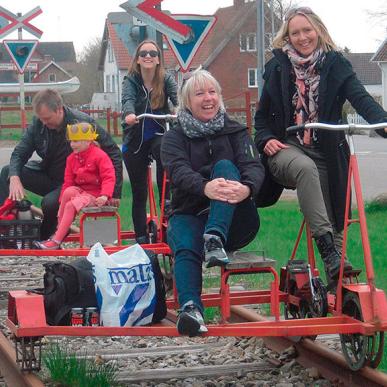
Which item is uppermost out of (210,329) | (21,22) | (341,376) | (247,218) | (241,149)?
(21,22)

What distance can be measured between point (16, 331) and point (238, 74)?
73.5m

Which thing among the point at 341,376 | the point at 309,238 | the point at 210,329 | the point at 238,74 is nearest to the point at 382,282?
the point at 309,238

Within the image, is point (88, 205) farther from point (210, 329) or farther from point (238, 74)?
point (238, 74)

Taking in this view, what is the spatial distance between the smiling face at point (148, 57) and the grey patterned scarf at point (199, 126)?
11.8 ft

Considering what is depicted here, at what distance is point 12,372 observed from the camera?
6.25m

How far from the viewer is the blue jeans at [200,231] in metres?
5.94

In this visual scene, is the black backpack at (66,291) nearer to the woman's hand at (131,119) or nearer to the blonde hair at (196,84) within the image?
the blonde hair at (196,84)

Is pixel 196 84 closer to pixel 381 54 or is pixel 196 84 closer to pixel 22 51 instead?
pixel 22 51

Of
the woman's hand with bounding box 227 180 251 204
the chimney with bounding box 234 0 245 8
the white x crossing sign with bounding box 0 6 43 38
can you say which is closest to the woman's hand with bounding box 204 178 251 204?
the woman's hand with bounding box 227 180 251 204

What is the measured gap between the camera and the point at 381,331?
5719mm

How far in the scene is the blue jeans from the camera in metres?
5.94

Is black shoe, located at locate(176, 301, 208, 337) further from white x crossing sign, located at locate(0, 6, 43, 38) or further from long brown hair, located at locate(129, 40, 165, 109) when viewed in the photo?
white x crossing sign, located at locate(0, 6, 43, 38)

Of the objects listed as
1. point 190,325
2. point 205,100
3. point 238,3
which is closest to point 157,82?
point 205,100

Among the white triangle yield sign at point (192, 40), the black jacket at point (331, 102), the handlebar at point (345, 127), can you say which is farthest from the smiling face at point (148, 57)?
the handlebar at point (345, 127)
